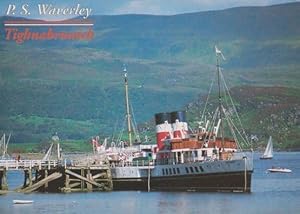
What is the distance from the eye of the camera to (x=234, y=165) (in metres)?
72.4

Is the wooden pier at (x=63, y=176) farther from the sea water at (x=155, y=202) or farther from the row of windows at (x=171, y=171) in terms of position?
the row of windows at (x=171, y=171)

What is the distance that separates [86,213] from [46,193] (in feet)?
53.1

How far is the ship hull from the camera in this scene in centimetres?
7338

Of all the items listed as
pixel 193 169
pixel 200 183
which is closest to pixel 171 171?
pixel 193 169

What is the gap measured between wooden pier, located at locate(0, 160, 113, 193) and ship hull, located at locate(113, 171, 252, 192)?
91.2 inches

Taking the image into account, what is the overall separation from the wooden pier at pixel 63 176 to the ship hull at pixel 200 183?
7.60 ft

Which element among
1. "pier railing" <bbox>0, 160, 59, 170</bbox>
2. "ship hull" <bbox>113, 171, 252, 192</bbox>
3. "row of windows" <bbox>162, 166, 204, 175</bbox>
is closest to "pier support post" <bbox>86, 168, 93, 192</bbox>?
"ship hull" <bbox>113, 171, 252, 192</bbox>

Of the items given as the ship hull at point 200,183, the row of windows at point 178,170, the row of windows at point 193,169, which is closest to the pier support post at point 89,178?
the ship hull at point 200,183

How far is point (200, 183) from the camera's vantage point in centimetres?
7469

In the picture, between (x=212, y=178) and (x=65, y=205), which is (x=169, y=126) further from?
(x=65, y=205)

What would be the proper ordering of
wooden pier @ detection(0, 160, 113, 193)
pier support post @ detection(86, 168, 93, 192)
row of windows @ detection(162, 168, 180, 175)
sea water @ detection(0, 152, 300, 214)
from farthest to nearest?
pier support post @ detection(86, 168, 93, 192) < wooden pier @ detection(0, 160, 113, 193) < row of windows @ detection(162, 168, 180, 175) < sea water @ detection(0, 152, 300, 214)

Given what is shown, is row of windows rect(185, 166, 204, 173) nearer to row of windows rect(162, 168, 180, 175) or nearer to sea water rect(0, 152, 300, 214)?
row of windows rect(162, 168, 180, 175)

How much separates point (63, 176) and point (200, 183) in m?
11.7

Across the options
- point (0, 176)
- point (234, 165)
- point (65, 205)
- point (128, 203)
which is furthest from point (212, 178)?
point (0, 176)
